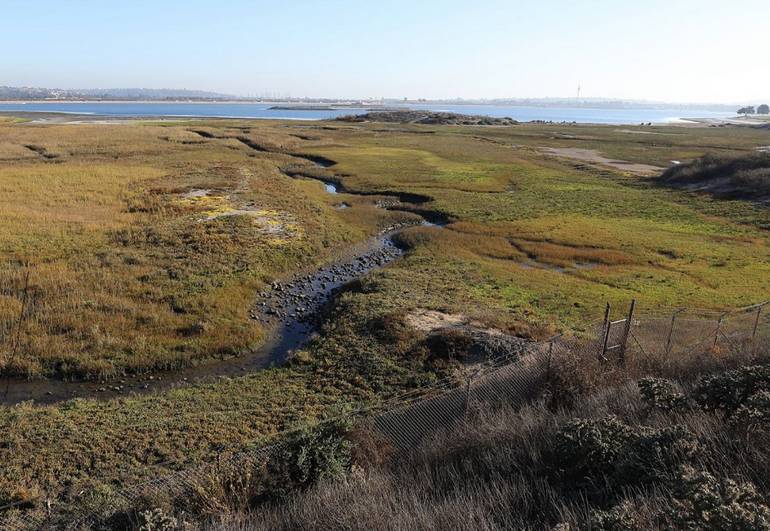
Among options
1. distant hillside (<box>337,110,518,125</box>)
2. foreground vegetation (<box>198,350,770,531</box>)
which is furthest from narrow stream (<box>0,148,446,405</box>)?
distant hillside (<box>337,110,518,125</box>)

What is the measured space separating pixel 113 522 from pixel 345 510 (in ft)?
13.6

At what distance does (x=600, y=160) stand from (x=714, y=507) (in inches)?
3558

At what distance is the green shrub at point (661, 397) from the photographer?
931 centimetres

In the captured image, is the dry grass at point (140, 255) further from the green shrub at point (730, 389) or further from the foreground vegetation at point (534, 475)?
the green shrub at point (730, 389)

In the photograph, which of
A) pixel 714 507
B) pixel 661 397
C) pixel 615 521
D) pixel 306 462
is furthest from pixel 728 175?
pixel 615 521

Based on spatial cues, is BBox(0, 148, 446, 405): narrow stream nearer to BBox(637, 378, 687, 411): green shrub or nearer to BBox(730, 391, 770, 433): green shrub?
BBox(637, 378, 687, 411): green shrub

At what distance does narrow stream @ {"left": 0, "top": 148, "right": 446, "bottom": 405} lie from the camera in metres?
16.4

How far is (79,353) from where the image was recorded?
18.0 meters

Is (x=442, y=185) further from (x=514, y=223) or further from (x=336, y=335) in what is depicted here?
(x=336, y=335)

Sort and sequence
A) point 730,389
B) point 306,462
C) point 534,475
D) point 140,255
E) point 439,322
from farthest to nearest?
point 140,255 < point 439,322 < point 306,462 < point 730,389 < point 534,475

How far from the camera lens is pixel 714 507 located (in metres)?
5.18

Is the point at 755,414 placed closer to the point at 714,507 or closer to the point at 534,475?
the point at 714,507

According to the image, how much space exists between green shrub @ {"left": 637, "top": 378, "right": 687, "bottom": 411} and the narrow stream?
1288cm

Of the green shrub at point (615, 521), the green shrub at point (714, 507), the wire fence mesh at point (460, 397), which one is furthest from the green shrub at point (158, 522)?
the green shrub at point (714, 507)
